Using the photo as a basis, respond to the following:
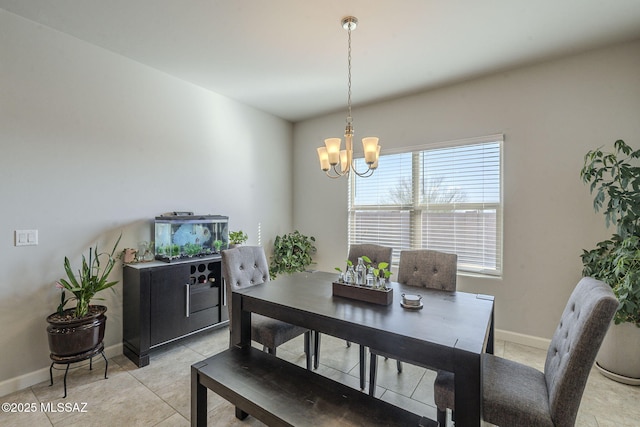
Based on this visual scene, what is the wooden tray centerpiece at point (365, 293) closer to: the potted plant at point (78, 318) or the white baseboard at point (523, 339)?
the potted plant at point (78, 318)

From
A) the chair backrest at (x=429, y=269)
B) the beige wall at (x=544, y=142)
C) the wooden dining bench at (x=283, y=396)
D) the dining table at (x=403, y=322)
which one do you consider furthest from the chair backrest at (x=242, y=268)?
the beige wall at (x=544, y=142)

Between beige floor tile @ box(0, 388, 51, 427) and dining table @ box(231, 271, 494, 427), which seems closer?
dining table @ box(231, 271, 494, 427)

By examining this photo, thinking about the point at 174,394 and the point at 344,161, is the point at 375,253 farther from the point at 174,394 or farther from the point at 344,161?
the point at 174,394

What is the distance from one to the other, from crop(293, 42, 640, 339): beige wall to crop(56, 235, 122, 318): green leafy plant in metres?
3.16

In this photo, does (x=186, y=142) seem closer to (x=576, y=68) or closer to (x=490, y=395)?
(x=490, y=395)

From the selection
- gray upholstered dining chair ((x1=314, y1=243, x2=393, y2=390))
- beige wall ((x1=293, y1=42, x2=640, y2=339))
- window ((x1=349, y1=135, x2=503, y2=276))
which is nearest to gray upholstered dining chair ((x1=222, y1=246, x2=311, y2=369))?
gray upholstered dining chair ((x1=314, y1=243, x2=393, y2=390))

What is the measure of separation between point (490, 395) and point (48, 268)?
3.20 meters

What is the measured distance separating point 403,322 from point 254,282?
4.80 feet

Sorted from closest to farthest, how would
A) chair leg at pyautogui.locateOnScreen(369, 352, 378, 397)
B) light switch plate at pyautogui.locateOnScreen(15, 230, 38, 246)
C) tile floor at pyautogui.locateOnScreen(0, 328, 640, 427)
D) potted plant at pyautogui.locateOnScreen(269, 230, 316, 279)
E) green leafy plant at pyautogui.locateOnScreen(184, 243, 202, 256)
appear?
tile floor at pyautogui.locateOnScreen(0, 328, 640, 427) → chair leg at pyautogui.locateOnScreen(369, 352, 378, 397) → light switch plate at pyautogui.locateOnScreen(15, 230, 38, 246) → green leafy plant at pyautogui.locateOnScreen(184, 243, 202, 256) → potted plant at pyautogui.locateOnScreen(269, 230, 316, 279)

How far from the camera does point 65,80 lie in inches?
93.4

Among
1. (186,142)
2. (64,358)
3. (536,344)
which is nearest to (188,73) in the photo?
(186,142)

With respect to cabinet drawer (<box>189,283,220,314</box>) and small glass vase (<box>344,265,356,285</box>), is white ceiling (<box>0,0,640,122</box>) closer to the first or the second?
small glass vase (<box>344,265,356,285</box>)

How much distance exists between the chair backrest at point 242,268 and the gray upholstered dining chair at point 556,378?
157 centimetres

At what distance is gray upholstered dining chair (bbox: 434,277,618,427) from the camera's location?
3.68 ft
